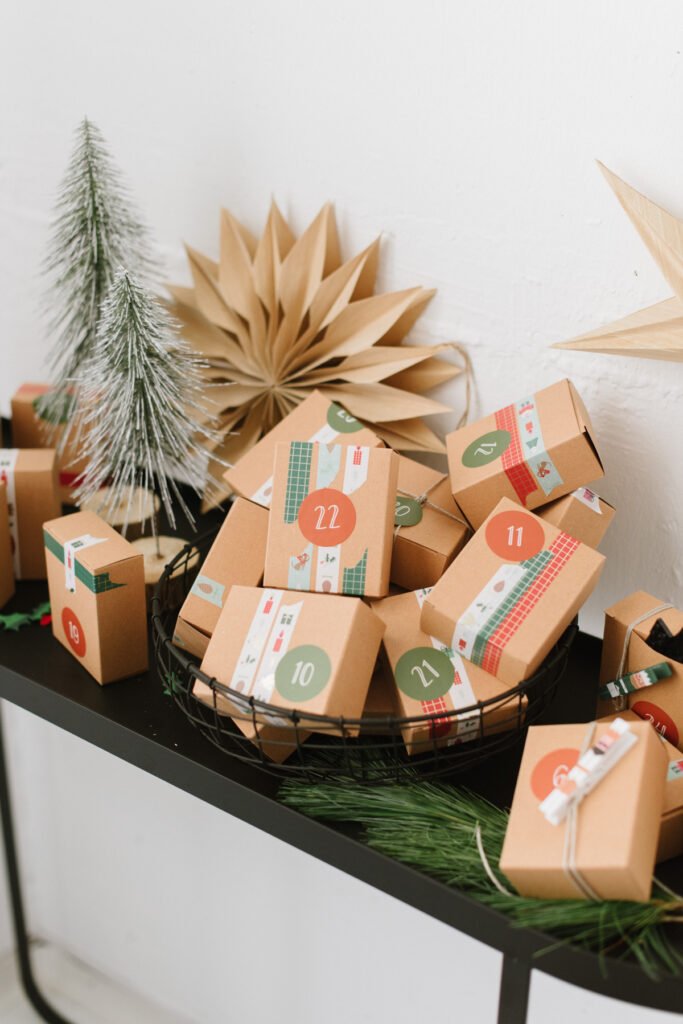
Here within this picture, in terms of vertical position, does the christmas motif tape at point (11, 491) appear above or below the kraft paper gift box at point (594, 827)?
above

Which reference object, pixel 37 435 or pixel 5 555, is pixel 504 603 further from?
pixel 37 435

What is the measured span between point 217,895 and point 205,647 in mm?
736

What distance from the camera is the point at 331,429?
46.4 inches

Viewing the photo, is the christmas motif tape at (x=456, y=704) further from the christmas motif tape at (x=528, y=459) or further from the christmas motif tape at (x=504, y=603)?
the christmas motif tape at (x=528, y=459)

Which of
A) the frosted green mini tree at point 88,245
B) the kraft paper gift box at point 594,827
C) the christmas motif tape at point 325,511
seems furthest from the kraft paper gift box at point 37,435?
the kraft paper gift box at point 594,827

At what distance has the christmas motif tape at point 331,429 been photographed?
3.77 feet

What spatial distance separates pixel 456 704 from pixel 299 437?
388 millimetres

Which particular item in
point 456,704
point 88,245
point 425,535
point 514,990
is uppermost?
point 88,245

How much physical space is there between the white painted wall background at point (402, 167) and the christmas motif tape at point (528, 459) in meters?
0.14

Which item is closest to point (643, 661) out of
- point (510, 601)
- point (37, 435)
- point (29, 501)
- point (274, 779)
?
point (510, 601)

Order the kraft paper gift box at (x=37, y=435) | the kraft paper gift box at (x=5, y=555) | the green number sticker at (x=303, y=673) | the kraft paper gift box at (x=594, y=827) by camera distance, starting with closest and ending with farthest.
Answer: the kraft paper gift box at (x=594, y=827)
the green number sticker at (x=303, y=673)
the kraft paper gift box at (x=5, y=555)
the kraft paper gift box at (x=37, y=435)

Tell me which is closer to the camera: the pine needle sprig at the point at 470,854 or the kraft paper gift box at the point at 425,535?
the pine needle sprig at the point at 470,854

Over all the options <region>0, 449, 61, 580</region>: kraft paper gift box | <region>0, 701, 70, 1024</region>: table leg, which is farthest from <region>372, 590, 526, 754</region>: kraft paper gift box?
<region>0, 701, 70, 1024</region>: table leg

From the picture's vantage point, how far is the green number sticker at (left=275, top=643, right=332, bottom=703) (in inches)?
36.0
